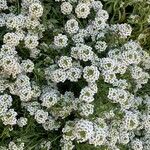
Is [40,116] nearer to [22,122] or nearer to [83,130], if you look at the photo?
[22,122]

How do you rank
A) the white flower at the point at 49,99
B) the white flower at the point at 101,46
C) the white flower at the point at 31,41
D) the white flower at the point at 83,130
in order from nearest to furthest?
the white flower at the point at 83,130 < the white flower at the point at 49,99 < the white flower at the point at 31,41 < the white flower at the point at 101,46

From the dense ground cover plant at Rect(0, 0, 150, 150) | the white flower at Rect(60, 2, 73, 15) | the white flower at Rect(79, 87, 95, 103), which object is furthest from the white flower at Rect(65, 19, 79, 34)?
the white flower at Rect(79, 87, 95, 103)

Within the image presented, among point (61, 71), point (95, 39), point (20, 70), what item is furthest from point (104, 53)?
point (20, 70)

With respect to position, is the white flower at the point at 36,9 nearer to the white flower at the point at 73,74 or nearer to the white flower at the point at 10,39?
the white flower at the point at 10,39

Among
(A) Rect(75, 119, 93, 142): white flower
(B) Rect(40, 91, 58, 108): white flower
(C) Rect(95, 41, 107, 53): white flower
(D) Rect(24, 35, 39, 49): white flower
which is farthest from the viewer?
(C) Rect(95, 41, 107, 53): white flower

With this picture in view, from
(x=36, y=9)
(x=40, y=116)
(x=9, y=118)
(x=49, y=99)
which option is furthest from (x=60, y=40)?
(x=9, y=118)

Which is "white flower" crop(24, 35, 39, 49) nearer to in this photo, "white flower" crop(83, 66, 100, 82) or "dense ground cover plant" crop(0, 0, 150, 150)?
"dense ground cover plant" crop(0, 0, 150, 150)

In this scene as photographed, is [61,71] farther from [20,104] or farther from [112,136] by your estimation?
[112,136]

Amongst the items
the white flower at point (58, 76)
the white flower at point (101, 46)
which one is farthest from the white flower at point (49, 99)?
the white flower at point (101, 46)
